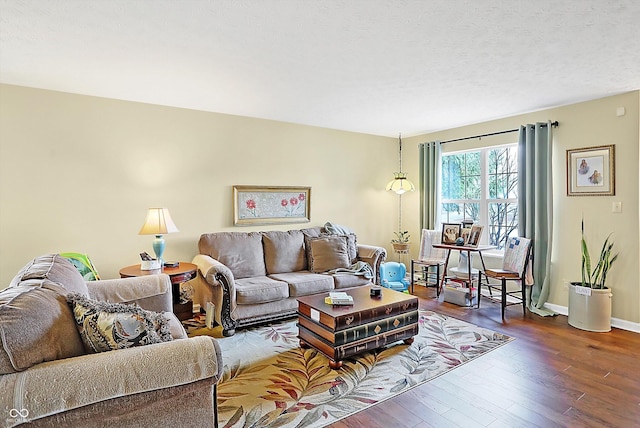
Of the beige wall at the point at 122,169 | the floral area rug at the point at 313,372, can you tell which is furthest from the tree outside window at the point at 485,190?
the beige wall at the point at 122,169

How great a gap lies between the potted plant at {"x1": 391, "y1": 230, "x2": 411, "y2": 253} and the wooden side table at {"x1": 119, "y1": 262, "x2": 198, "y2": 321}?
3.02 meters

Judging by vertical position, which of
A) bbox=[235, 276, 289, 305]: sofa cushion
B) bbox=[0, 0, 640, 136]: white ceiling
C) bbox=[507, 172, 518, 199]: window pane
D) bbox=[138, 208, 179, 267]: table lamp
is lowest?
bbox=[235, 276, 289, 305]: sofa cushion

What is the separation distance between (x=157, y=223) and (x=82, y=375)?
2.41m

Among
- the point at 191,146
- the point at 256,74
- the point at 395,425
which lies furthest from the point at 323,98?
the point at 395,425

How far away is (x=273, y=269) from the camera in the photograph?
432 cm

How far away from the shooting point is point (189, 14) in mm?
2053

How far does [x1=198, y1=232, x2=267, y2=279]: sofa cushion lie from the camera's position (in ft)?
13.3

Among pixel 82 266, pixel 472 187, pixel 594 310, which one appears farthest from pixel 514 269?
pixel 82 266

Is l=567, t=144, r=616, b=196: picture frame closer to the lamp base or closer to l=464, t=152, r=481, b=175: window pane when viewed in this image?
l=464, t=152, r=481, b=175: window pane

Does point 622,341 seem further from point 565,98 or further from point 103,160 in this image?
point 103,160

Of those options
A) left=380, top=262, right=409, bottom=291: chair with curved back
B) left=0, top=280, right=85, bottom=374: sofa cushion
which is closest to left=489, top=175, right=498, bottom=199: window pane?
left=380, top=262, right=409, bottom=291: chair with curved back

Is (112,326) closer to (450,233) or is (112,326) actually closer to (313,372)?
(313,372)

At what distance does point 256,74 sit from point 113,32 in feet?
3.57

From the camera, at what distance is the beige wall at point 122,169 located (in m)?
3.34
